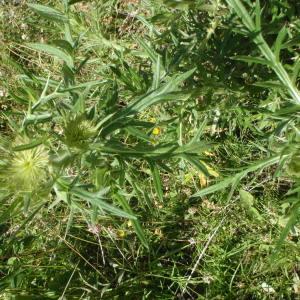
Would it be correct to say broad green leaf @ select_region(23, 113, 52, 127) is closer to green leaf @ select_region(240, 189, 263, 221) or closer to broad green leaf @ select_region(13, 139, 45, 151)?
broad green leaf @ select_region(13, 139, 45, 151)

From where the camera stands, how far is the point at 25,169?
1697 mm

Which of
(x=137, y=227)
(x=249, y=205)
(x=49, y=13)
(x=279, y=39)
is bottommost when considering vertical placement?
(x=249, y=205)

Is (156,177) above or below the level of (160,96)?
below

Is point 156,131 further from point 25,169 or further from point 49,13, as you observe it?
point 25,169

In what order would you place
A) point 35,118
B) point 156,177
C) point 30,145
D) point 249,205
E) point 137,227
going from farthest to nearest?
point 249,205 → point 156,177 → point 137,227 → point 35,118 → point 30,145

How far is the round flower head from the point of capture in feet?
5.48

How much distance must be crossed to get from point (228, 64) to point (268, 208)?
1016 millimetres

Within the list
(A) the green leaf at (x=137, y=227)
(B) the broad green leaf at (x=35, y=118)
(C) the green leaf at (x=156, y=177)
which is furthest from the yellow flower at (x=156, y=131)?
(B) the broad green leaf at (x=35, y=118)

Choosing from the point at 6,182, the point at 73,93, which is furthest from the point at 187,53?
the point at 6,182

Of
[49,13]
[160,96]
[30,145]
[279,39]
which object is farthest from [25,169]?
[279,39]

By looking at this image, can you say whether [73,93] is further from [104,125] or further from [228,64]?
[228,64]

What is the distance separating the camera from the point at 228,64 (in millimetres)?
2568

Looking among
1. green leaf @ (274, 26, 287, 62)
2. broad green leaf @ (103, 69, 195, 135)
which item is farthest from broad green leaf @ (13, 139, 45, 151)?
green leaf @ (274, 26, 287, 62)

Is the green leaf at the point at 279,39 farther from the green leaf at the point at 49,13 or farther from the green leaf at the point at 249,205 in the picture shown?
the green leaf at the point at 249,205
